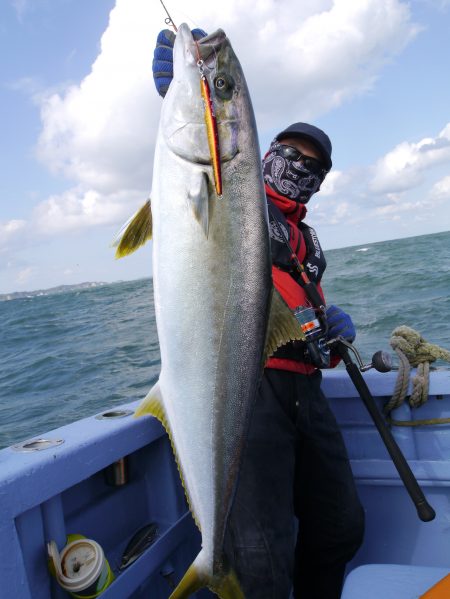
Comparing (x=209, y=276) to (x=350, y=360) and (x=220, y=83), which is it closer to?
(x=220, y=83)

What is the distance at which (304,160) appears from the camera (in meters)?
2.85

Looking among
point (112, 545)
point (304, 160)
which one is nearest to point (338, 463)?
point (112, 545)

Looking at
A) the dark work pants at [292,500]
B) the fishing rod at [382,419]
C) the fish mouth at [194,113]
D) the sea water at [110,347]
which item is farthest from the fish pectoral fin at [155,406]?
the sea water at [110,347]

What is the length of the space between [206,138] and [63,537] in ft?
5.73

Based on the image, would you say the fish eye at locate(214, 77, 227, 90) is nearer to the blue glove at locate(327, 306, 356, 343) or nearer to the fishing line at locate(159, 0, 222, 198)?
the fishing line at locate(159, 0, 222, 198)

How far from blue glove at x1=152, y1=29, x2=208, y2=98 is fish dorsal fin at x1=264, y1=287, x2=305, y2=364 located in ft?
3.73

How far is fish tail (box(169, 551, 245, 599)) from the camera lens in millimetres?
1732

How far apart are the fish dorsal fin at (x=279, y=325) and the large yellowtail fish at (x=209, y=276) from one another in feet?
0.13

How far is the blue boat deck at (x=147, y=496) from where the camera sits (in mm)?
1838

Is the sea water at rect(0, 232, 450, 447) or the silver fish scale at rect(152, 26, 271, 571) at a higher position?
the silver fish scale at rect(152, 26, 271, 571)

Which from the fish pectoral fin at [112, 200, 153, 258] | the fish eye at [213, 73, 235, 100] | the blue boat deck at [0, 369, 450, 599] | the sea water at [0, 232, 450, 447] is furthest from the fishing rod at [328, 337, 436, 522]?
the sea water at [0, 232, 450, 447]

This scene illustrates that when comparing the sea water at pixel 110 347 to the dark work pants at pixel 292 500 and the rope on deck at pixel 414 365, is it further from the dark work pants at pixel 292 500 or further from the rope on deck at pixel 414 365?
the dark work pants at pixel 292 500

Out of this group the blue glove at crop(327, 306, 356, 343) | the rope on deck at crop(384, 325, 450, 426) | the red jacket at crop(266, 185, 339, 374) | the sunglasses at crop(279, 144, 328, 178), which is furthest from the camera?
the rope on deck at crop(384, 325, 450, 426)

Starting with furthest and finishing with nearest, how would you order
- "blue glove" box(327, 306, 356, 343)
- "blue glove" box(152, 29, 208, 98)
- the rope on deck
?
A: 1. the rope on deck
2. "blue glove" box(327, 306, 356, 343)
3. "blue glove" box(152, 29, 208, 98)
